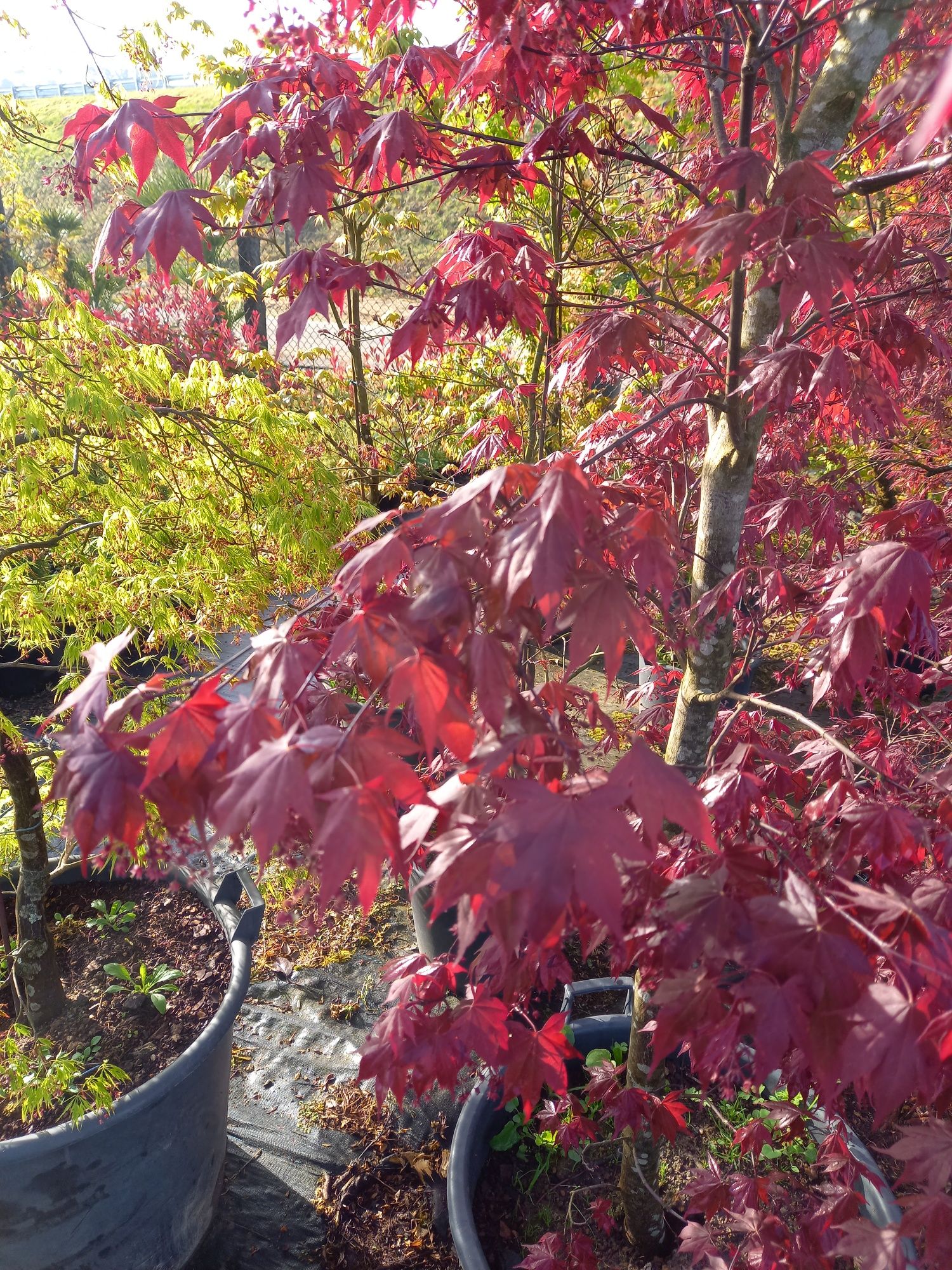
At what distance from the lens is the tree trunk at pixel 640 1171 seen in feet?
5.75

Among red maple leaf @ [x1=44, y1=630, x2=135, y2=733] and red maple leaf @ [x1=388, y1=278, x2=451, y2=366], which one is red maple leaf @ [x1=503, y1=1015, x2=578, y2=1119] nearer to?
red maple leaf @ [x1=44, y1=630, x2=135, y2=733]

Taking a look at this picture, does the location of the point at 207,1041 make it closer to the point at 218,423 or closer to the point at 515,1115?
the point at 515,1115

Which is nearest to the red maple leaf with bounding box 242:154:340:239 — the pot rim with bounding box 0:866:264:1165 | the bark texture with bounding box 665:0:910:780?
the bark texture with bounding box 665:0:910:780

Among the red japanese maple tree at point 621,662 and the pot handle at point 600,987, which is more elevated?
the red japanese maple tree at point 621,662

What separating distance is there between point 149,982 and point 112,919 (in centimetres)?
30

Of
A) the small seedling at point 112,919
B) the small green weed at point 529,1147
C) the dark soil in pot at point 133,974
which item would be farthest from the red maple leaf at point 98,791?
the small seedling at point 112,919

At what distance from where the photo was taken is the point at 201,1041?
1889 mm

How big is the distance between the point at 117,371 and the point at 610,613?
1.87 meters

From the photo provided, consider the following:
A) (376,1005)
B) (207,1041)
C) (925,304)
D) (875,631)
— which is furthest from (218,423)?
(925,304)

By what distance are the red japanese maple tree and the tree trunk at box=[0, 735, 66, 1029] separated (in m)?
0.73

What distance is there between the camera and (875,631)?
3.96 ft

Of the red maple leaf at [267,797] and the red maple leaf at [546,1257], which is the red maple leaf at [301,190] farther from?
the red maple leaf at [546,1257]

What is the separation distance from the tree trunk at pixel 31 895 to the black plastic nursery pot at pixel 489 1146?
119 centimetres

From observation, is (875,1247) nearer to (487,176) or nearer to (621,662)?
(621,662)
